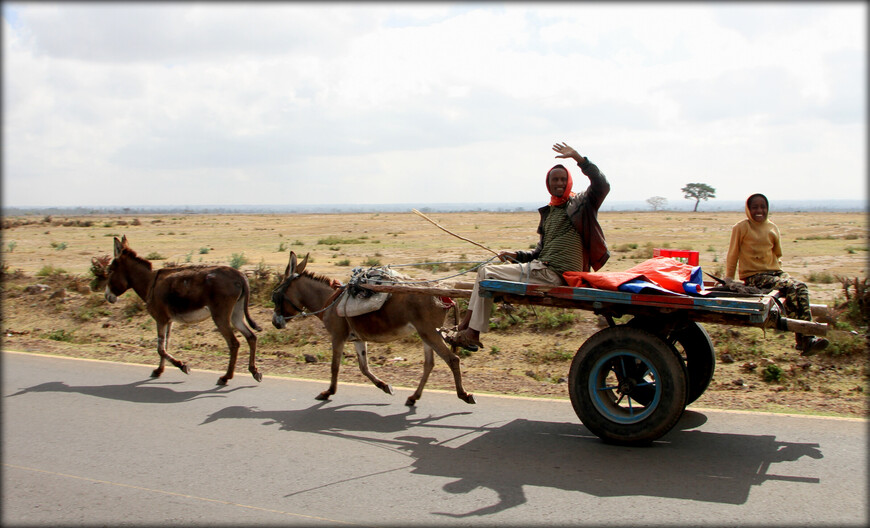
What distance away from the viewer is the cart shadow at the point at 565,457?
16.6 feet

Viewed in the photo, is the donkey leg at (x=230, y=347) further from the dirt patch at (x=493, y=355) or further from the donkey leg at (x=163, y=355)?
the donkey leg at (x=163, y=355)

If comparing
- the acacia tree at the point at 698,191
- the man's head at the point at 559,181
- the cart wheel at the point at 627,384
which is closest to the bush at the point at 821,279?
the cart wheel at the point at 627,384

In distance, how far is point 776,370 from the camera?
352 inches

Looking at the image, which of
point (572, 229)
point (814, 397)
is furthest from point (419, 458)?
point (814, 397)

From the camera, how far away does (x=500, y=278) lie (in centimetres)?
649

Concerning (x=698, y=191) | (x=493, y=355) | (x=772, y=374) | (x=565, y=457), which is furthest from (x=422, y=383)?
(x=698, y=191)

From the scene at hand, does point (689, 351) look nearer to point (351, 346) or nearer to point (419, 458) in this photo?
point (419, 458)

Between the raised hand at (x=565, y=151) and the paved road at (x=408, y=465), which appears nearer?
the paved road at (x=408, y=465)

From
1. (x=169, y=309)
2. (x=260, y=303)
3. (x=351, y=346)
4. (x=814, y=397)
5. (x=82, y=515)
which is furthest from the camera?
(x=260, y=303)

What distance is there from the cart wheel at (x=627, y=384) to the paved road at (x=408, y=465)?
210mm

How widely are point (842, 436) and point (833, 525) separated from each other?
1.94 m

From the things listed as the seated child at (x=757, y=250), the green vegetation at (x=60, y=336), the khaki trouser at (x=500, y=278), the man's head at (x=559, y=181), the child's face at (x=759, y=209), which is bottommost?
the green vegetation at (x=60, y=336)

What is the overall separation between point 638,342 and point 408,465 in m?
2.28

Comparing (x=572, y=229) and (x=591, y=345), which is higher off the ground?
(x=572, y=229)
